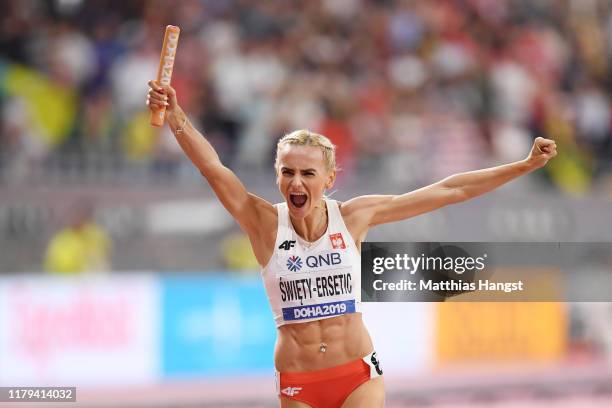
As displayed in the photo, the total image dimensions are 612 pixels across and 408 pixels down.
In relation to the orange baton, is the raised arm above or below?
below

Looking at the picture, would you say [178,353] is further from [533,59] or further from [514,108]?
[533,59]

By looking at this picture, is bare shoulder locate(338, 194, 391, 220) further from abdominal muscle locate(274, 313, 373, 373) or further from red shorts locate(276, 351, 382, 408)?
red shorts locate(276, 351, 382, 408)

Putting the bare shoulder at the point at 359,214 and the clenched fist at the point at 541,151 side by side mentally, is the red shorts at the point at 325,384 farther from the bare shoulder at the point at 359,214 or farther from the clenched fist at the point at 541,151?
the clenched fist at the point at 541,151

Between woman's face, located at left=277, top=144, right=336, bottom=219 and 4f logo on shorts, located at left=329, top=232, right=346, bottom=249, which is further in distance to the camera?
4f logo on shorts, located at left=329, top=232, right=346, bottom=249

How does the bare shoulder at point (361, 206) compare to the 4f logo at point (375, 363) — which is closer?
the 4f logo at point (375, 363)

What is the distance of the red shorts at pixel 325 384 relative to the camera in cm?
526

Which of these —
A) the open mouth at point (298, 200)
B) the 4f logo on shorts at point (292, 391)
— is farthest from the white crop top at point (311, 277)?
the 4f logo on shorts at point (292, 391)

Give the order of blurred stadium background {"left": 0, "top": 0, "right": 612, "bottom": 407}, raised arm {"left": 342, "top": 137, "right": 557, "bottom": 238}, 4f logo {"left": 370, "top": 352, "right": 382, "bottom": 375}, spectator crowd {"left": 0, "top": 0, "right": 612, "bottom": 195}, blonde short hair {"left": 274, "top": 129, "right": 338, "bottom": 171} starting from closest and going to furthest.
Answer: blonde short hair {"left": 274, "top": 129, "right": 338, "bottom": 171} → 4f logo {"left": 370, "top": 352, "right": 382, "bottom": 375} → raised arm {"left": 342, "top": 137, "right": 557, "bottom": 238} → blurred stadium background {"left": 0, "top": 0, "right": 612, "bottom": 407} → spectator crowd {"left": 0, "top": 0, "right": 612, "bottom": 195}

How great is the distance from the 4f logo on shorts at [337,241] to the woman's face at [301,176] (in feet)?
0.70

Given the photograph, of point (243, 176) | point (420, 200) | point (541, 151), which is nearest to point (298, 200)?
point (420, 200)

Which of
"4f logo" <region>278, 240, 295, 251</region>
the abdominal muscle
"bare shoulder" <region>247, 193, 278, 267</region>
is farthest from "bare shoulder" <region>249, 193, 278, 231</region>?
the abdominal muscle

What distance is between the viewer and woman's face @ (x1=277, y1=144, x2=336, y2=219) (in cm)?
518

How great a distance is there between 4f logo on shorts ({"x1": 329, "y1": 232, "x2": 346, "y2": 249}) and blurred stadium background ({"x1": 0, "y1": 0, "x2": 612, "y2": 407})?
2394 millimetres

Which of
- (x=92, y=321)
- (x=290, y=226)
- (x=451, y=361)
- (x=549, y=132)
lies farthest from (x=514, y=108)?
(x=290, y=226)
